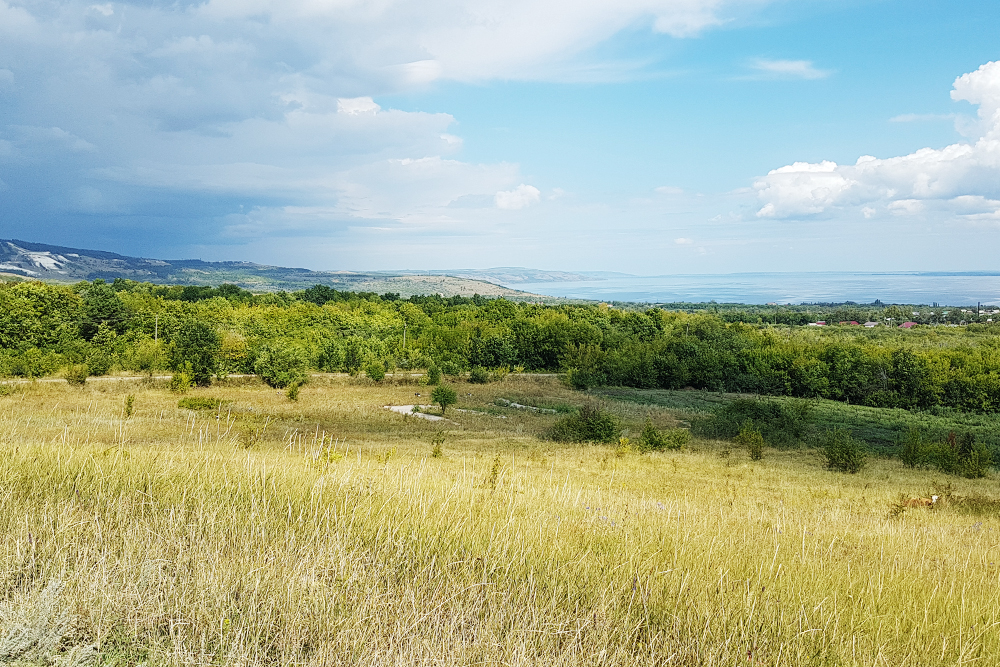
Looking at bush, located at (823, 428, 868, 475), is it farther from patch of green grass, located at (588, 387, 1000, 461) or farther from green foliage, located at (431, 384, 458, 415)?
green foliage, located at (431, 384, 458, 415)

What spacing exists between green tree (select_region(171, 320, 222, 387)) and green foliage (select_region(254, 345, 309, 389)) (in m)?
3.30

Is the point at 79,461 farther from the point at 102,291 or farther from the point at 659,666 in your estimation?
the point at 102,291

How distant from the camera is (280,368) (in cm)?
4444

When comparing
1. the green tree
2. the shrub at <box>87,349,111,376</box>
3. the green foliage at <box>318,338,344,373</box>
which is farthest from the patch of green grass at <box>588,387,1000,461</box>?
the shrub at <box>87,349,111,376</box>

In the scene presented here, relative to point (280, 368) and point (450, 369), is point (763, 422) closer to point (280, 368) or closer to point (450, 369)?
point (280, 368)

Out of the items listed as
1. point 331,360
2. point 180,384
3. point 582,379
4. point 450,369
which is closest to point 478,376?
point 450,369

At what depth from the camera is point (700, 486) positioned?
567 inches

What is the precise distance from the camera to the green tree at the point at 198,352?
142 feet

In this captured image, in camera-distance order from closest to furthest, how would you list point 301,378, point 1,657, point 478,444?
1. point 1,657
2. point 478,444
3. point 301,378

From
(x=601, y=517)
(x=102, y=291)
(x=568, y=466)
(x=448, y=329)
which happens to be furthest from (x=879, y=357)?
(x=102, y=291)

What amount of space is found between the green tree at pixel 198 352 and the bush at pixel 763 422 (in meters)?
32.5

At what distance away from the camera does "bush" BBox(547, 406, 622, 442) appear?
27.7m

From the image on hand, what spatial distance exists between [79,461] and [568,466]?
13.7 m

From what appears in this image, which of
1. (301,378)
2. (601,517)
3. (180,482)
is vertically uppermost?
(180,482)
